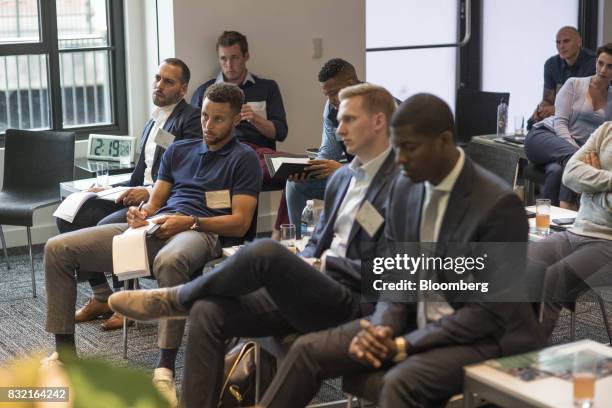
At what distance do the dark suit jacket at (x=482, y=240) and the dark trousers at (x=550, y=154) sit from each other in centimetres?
311

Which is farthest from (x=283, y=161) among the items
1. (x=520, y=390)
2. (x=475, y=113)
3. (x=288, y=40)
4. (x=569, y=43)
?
(x=569, y=43)

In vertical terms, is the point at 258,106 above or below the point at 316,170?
above

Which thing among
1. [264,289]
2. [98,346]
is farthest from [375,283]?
[98,346]

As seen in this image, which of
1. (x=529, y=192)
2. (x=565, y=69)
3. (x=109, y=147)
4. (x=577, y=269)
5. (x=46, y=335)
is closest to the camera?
(x=577, y=269)

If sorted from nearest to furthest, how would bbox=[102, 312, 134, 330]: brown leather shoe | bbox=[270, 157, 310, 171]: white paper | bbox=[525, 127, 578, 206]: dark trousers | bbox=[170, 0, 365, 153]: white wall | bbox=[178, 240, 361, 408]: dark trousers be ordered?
bbox=[178, 240, 361, 408]: dark trousers → bbox=[270, 157, 310, 171]: white paper → bbox=[102, 312, 134, 330]: brown leather shoe → bbox=[525, 127, 578, 206]: dark trousers → bbox=[170, 0, 365, 153]: white wall

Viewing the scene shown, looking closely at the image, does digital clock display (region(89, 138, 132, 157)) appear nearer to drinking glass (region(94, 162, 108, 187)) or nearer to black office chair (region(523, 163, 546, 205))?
drinking glass (region(94, 162, 108, 187))

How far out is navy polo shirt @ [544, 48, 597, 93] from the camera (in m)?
7.39

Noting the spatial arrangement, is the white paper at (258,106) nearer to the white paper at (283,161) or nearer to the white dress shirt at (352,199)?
the white paper at (283,161)

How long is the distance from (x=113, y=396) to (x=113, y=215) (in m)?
4.11

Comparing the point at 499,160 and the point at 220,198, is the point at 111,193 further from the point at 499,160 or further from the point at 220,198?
the point at 499,160

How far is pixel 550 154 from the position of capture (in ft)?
18.5

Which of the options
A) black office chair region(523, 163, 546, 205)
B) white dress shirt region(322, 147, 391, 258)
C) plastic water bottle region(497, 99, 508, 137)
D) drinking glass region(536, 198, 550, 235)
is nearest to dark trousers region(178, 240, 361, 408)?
white dress shirt region(322, 147, 391, 258)

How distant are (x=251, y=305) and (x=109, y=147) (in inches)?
128

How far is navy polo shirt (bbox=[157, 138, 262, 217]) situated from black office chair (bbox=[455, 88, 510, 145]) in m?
3.35
